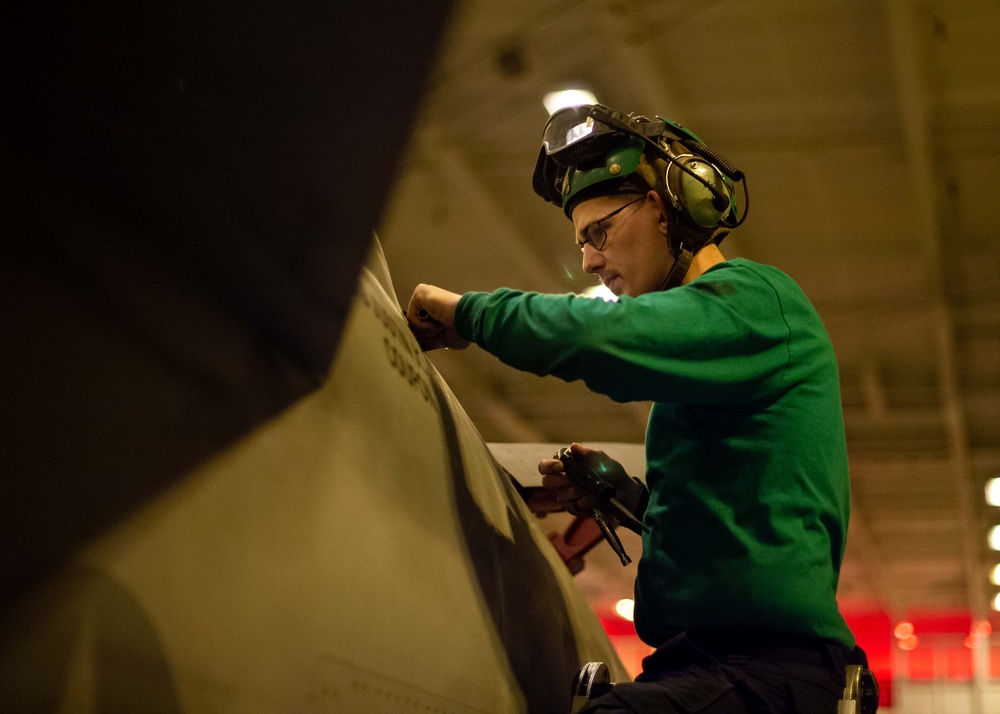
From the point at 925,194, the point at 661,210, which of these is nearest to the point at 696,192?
the point at 661,210

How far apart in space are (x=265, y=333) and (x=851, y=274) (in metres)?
8.56

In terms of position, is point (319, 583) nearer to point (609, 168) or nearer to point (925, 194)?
point (609, 168)

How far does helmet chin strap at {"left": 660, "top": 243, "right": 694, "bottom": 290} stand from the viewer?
6.85ft

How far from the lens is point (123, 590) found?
94 centimetres

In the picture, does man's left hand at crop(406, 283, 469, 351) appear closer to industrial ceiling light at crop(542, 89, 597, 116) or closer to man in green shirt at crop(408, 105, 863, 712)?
man in green shirt at crop(408, 105, 863, 712)

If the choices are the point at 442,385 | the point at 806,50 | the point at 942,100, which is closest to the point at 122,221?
the point at 442,385

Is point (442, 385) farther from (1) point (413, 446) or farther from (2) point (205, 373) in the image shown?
(2) point (205, 373)

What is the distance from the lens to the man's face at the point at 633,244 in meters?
2.11

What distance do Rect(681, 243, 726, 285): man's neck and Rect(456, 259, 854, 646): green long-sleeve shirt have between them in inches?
10.9

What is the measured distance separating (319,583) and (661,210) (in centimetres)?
126

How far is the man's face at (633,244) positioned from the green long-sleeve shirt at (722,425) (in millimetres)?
317

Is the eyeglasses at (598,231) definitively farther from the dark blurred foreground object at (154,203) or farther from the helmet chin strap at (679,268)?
the dark blurred foreground object at (154,203)

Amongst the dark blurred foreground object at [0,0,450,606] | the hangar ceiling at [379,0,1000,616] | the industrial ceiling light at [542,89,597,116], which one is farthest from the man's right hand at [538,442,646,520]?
the industrial ceiling light at [542,89,597,116]

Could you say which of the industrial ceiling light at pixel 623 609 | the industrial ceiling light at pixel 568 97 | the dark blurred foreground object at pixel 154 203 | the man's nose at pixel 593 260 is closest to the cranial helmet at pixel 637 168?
the man's nose at pixel 593 260
